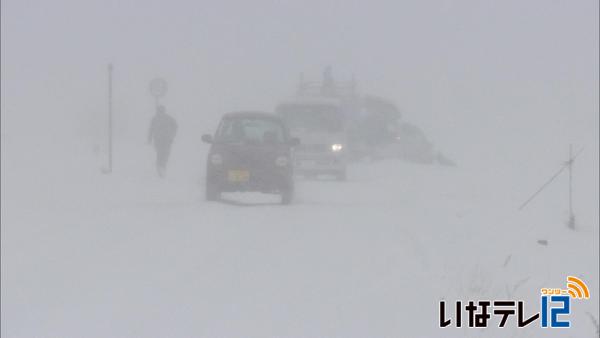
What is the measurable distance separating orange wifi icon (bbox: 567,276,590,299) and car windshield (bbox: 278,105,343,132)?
1751cm

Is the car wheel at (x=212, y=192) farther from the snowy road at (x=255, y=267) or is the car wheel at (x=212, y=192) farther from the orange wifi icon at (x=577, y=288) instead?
the orange wifi icon at (x=577, y=288)

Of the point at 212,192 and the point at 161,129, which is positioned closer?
the point at 212,192

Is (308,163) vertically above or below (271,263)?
below

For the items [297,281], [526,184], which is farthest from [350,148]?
[297,281]

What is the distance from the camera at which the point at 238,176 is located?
17.7 meters

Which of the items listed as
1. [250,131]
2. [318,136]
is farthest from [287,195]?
[318,136]

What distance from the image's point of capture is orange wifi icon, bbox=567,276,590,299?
11648mm

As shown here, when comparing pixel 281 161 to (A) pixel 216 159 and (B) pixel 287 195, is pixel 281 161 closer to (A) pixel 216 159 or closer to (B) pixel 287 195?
(B) pixel 287 195

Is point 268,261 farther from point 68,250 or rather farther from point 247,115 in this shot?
point 247,115

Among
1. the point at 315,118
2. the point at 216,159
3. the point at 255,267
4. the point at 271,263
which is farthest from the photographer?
the point at 315,118

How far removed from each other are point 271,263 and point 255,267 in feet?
0.96

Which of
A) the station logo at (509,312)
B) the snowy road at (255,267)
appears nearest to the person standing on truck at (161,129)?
the snowy road at (255,267)

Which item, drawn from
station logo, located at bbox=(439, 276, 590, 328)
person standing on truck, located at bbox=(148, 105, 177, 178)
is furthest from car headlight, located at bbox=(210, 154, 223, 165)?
station logo, located at bbox=(439, 276, 590, 328)

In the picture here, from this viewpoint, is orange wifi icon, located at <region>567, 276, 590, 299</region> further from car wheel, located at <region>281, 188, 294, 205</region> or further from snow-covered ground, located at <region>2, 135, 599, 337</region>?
car wheel, located at <region>281, 188, 294, 205</region>
